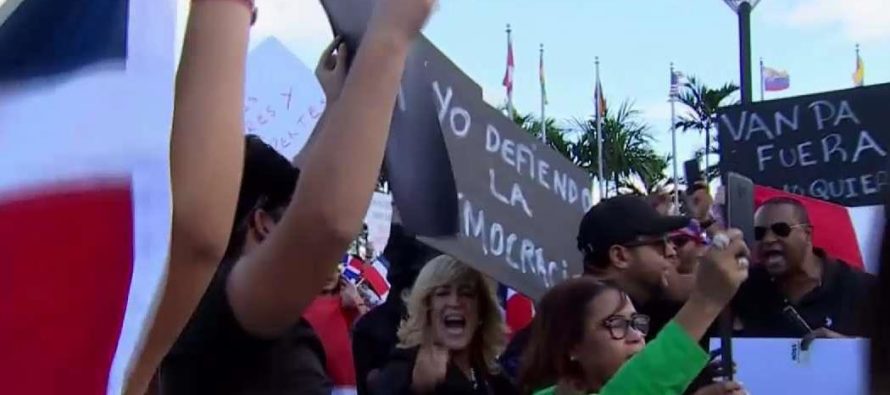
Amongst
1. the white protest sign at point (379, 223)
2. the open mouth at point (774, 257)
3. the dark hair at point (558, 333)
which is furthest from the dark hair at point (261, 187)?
the white protest sign at point (379, 223)

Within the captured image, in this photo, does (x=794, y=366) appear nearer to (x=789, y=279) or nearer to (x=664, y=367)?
(x=789, y=279)

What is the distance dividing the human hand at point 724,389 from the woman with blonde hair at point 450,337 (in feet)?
2.97

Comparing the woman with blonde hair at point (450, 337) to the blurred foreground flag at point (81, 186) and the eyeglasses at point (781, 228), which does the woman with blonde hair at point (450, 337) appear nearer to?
the eyeglasses at point (781, 228)

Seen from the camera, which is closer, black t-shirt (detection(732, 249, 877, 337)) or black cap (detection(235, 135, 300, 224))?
black cap (detection(235, 135, 300, 224))

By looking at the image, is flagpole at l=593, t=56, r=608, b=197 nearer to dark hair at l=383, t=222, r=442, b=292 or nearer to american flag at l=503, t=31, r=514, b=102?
american flag at l=503, t=31, r=514, b=102

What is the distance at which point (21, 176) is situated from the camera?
39.6 inches

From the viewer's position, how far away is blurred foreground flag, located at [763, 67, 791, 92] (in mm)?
21438

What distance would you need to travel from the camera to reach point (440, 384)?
329 centimetres

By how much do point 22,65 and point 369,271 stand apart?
19.5 ft

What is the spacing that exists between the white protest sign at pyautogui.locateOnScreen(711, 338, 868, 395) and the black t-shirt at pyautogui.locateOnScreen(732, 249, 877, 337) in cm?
20

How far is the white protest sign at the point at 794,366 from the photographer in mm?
3215

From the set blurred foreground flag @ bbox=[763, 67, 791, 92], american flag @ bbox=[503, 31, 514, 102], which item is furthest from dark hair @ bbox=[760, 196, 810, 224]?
american flag @ bbox=[503, 31, 514, 102]

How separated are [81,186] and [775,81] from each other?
21761 millimetres

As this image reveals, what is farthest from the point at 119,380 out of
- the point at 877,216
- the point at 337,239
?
the point at 877,216
